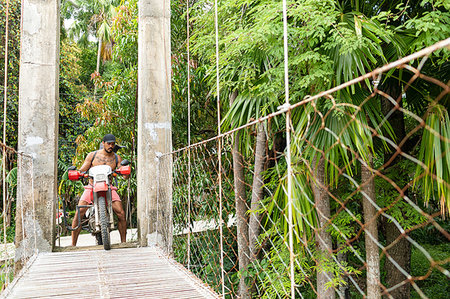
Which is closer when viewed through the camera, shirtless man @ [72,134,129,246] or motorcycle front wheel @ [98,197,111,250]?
motorcycle front wheel @ [98,197,111,250]

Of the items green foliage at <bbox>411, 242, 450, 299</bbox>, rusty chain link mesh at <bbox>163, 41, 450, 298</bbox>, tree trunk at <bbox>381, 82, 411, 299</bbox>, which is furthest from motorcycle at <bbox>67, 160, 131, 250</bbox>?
green foliage at <bbox>411, 242, 450, 299</bbox>

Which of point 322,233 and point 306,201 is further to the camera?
point 322,233

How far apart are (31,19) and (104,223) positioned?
166cm

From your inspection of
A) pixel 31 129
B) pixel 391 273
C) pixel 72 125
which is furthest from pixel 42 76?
pixel 72 125

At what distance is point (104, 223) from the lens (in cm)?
295

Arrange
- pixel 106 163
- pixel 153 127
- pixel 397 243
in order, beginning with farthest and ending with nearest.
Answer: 1. pixel 397 243
2. pixel 106 163
3. pixel 153 127

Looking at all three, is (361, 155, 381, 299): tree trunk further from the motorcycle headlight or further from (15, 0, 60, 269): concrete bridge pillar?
(15, 0, 60, 269): concrete bridge pillar

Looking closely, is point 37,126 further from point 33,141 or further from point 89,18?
point 89,18

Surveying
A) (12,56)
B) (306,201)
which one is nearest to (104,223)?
(306,201)

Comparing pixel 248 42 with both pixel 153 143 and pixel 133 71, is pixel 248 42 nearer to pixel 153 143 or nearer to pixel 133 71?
pixel 153 143

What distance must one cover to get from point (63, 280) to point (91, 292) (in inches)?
11.9

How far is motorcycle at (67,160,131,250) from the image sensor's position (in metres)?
2.94

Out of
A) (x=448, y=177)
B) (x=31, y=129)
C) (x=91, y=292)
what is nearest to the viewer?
(x=91, y=292)

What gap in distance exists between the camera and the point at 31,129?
2973 mm
